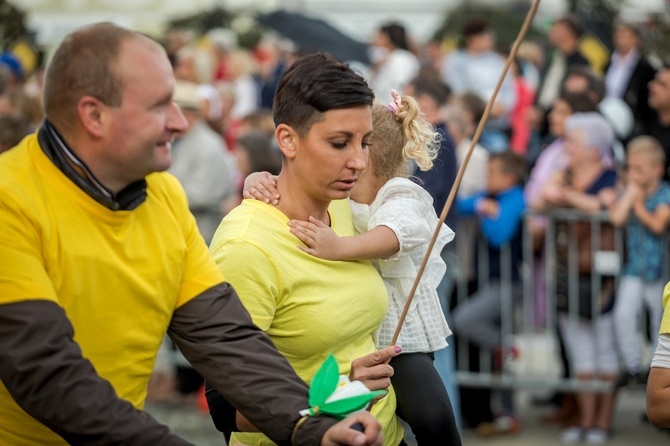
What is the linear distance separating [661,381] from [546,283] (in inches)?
186

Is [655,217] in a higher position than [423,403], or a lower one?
lower

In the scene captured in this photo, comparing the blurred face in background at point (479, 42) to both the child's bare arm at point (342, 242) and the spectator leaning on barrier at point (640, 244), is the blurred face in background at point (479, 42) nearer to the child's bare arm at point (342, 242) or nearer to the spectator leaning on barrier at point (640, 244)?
the spectator leaning on barrier at point (640, 244)

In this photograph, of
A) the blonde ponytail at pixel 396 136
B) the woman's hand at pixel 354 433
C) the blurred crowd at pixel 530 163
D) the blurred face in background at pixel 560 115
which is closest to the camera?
the woman's hand at pixel 354 433

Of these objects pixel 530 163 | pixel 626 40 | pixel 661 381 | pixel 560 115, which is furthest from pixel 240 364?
pixel 626 40

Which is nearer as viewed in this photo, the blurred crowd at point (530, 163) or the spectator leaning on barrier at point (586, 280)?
the blurred crowd at point (530, 163)

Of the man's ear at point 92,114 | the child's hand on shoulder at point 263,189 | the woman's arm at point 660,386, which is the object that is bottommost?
the woman's arm at point 660,386

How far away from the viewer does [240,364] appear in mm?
3359

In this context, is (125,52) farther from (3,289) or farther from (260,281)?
(260,281)

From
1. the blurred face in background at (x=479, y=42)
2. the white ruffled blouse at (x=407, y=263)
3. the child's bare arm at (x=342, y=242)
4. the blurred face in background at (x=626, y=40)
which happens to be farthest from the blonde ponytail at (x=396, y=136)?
the blurred face in background at (x=479, y=42)

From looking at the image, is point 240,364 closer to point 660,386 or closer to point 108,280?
point 108,280

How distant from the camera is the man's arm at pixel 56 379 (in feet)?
9.68

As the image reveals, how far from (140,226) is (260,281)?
542mm

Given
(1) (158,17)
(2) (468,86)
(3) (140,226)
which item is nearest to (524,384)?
(2) (468,86)

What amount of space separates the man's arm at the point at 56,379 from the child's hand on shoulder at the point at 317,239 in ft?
3.17
